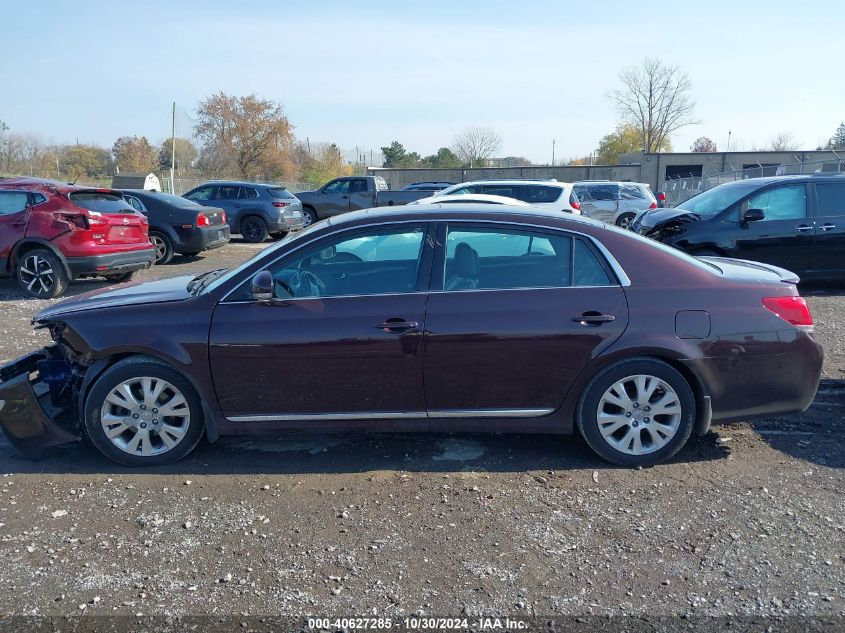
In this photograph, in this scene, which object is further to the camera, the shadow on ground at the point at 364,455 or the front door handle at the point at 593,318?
the shadow on ground at the point at 364,455

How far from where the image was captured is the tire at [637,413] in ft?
13.8

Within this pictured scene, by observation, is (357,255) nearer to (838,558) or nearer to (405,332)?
(405,332)

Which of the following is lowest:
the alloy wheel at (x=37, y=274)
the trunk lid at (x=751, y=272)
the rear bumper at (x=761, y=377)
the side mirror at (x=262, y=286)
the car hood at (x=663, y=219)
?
the rear bumper at (x=761, y=377)

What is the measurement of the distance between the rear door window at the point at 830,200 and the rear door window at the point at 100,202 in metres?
10.3

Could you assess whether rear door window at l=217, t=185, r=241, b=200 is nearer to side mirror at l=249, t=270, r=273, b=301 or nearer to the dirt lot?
the dirt lot

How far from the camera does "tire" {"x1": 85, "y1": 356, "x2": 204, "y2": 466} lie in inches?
168

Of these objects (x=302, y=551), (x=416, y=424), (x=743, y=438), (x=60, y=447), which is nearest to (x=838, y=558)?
(x=743, y=438)

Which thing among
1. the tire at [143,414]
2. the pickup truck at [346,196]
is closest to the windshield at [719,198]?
the tire at [143,414]

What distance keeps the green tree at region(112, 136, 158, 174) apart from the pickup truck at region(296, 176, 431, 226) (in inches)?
1776

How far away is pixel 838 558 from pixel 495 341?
2.07 m

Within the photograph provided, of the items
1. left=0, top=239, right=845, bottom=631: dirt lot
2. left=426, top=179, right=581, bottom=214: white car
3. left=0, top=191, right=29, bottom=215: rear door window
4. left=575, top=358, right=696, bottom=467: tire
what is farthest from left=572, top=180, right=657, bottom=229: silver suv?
left=575, top=358, right=696, bottom=467: tire

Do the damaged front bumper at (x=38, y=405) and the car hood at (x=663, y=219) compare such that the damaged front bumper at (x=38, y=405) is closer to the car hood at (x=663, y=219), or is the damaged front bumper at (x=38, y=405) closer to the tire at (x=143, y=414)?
the tire at (x=143, y=414)

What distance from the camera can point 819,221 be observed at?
9.69 metres

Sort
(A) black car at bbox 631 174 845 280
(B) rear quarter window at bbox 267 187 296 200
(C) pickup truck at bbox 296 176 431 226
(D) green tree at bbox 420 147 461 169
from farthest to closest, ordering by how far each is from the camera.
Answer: (D) green tree at bbox 420 147 461 169, (C) pickup truck at bbox 296 176 431 226, (B) rear quarter window at bbox 267 187 296 200, (A) black car at bbox 631 174 845 280
